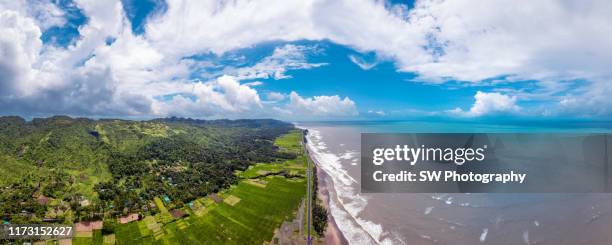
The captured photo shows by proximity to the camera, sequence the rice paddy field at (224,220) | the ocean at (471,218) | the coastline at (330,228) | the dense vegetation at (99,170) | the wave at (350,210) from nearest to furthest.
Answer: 1. the ocean at (471,218)
2. the coastline at (330,228)
3. the wave at (350,210)
4. the rice paddy field at (224,220)
5. the dense vegetation at (99,170)

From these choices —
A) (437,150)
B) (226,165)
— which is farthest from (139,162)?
(437,150)

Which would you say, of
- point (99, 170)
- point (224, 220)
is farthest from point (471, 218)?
point (99, 170)

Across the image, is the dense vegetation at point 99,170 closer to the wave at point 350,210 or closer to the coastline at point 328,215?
the coastline at point 328,215

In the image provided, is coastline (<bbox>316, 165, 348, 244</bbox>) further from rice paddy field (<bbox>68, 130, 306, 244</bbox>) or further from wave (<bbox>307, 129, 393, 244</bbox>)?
rice paddy field (<bbox>68, 130, 306, 244</bbox>)

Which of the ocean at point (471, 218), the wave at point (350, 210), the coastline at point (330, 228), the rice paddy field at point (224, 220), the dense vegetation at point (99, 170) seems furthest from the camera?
the dense vegetation at point (99, 170)

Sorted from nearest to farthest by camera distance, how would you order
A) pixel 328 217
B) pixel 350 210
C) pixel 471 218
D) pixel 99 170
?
pixel 471 218 < pixel 328 217 < pixel 350 210 < pixel 99 170

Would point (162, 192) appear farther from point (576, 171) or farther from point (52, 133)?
point (576, 171)

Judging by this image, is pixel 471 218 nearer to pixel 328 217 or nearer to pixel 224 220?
pixel 328 217

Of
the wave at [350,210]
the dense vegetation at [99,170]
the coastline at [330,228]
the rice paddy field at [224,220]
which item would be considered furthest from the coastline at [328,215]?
the dense vegetation at [99,170]
